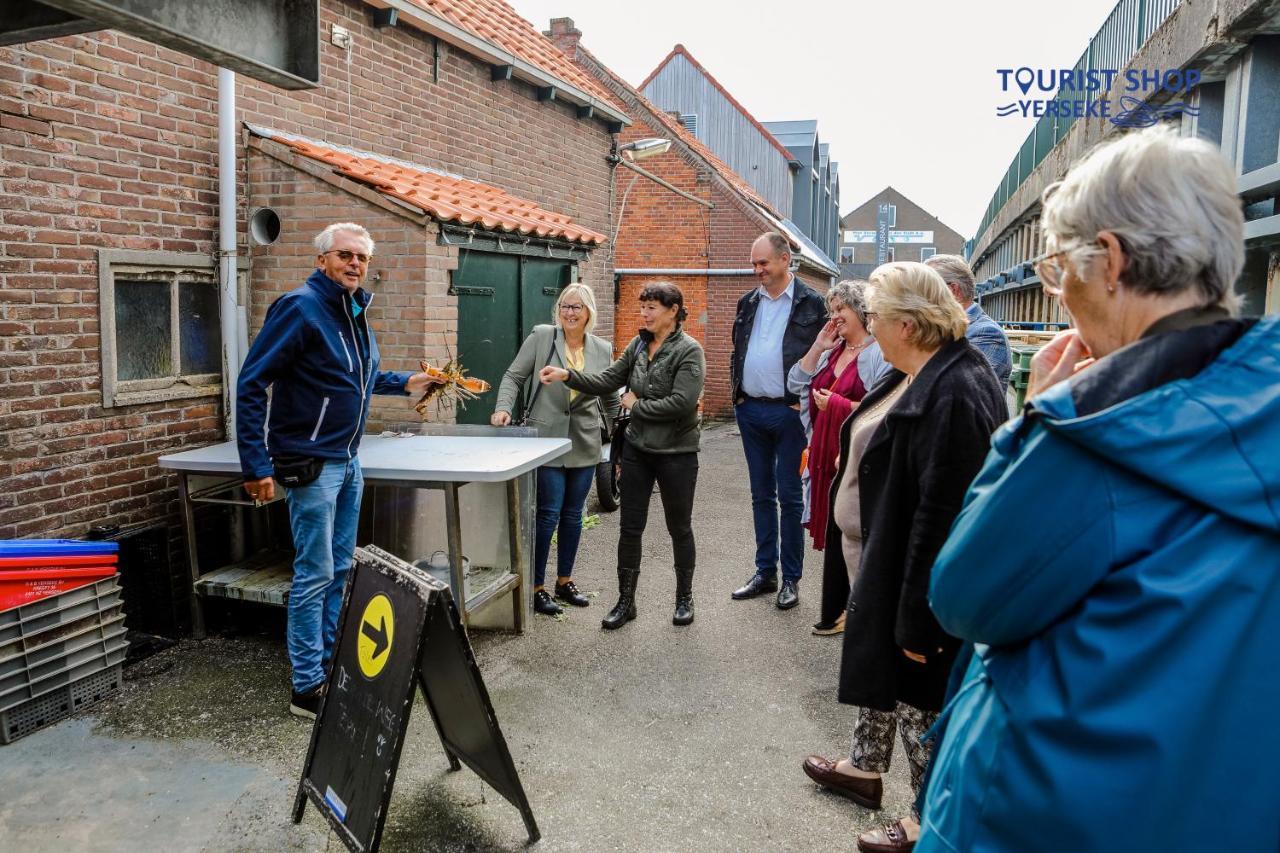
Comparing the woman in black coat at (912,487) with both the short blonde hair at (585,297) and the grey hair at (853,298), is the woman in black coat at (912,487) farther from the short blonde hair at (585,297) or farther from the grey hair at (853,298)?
the short blonde hair at (585,297)

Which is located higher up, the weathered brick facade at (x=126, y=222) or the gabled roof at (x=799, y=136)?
the gabled roof at (x=799, y=136)

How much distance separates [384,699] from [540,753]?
1194 millimetres

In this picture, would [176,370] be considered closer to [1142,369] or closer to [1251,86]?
[1142,369]

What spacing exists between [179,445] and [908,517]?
4739mm

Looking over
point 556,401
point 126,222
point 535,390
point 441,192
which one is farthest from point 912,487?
point 441,192

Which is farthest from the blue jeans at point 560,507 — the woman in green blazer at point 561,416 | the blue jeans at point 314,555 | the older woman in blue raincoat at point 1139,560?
the older woman in blue raincoat at point 1139,560

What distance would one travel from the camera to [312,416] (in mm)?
4184

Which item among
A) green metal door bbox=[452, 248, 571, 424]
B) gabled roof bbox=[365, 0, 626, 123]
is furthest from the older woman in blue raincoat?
gabled roof bbox=[365, 0, 626, 123]

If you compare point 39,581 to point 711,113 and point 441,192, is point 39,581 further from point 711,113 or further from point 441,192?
point 711,113

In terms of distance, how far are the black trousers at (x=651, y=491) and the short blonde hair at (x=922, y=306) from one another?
2.52 meters

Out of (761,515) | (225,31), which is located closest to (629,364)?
(761,515)

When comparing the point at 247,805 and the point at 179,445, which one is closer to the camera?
the point at 247,805

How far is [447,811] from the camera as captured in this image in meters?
3.60

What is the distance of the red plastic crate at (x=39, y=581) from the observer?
411 centimetres
